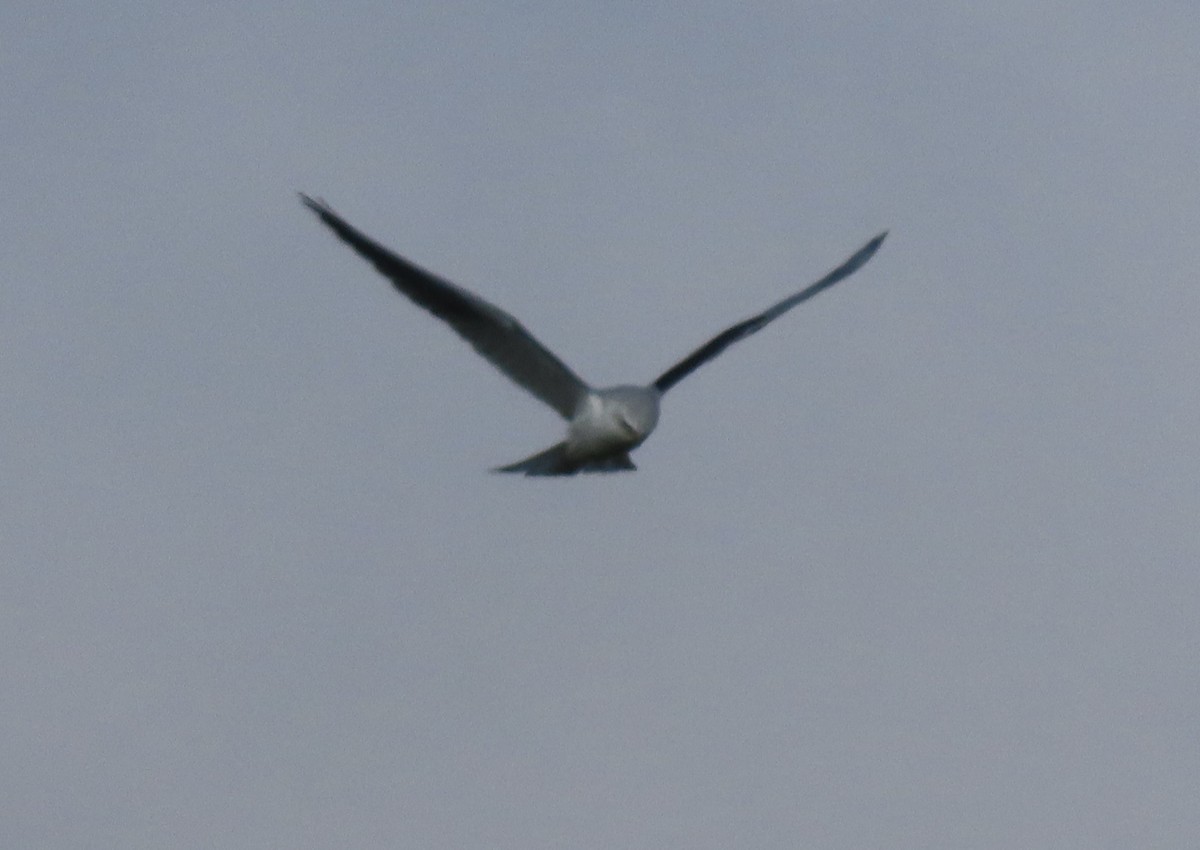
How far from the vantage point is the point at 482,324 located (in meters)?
14.6

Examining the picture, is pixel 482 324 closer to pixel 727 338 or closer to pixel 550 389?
pixel 550 389

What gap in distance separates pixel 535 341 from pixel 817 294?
2.74m

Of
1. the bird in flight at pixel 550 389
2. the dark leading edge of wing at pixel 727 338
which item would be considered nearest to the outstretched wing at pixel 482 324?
the bird in flight at pixel 550 389

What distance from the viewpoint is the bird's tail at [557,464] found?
14.8 meters

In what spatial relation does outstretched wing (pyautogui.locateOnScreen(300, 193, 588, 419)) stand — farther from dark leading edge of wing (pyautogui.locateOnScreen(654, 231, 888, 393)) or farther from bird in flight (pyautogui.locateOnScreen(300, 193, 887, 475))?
dark leading edge of wing (pyautogui.locateOnScreen(654, 231, 888, 393))

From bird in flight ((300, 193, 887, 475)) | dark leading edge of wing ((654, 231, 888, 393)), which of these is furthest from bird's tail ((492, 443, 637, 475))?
dark leading edge of wing ((654, 231, 888, 393))

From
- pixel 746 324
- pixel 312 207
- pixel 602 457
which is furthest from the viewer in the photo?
pixel 746 324

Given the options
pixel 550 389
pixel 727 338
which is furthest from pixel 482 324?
pixel 727 338

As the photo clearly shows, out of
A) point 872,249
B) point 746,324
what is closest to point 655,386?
point 746,324

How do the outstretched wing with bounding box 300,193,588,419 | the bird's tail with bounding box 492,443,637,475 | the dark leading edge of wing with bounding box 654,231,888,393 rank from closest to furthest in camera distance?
the outstretched wing with bounding box 300,193,588,419
the bird's tail with bounding box 492,443,637,475
the dark leading edge of wing with bounding box 654,231,888,393

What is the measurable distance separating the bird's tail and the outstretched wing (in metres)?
0.30

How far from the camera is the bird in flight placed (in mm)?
14289

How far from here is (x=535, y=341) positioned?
1457cm

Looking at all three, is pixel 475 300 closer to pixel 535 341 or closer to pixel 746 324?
pixel 535 341
